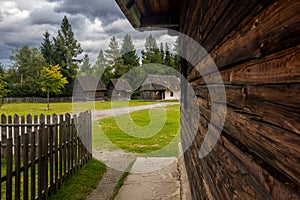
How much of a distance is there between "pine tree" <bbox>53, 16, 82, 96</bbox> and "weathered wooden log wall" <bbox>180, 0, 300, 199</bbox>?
161ft

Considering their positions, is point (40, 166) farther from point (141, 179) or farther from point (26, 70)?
point (26, 70)

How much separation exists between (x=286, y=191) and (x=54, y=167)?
15.6ft

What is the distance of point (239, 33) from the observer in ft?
3.21

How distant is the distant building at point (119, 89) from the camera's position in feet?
155

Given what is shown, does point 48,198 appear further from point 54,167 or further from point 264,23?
point 264,23

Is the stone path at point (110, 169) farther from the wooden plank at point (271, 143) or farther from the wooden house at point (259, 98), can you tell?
the wooden plank at point (271, 143)

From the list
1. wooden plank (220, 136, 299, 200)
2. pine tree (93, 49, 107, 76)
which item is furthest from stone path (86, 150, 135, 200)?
pine tree (93, 49, 107, 76)

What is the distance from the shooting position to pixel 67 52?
5278 cm

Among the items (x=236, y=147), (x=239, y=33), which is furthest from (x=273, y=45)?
(x=236, y=147)

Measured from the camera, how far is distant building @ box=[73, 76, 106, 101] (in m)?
46.8

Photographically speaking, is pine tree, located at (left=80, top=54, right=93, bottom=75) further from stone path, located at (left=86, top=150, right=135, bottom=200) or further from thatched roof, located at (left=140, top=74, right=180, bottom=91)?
stone path, located at (left=86, top=150, right=135, bottom=200)

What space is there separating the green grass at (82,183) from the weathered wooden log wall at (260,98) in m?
3.68

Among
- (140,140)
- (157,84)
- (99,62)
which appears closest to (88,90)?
(157,84)

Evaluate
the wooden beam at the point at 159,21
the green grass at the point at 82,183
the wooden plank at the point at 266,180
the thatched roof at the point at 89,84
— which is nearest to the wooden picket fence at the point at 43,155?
the green grass at the point at 82,183
